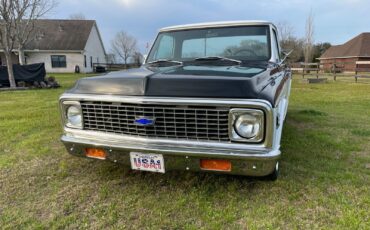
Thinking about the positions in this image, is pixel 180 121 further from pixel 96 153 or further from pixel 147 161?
pixel 96 153

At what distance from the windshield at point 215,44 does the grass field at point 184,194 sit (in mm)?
1503

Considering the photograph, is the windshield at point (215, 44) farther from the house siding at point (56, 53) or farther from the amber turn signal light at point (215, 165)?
the house siding at point (56, 53)

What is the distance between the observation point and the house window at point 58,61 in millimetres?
32094

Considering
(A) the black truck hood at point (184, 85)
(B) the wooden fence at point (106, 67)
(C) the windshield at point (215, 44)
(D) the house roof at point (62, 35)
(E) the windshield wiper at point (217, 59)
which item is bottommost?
(B) the wooden fence at point (106, 67)

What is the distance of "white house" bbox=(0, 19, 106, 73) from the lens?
3164 centimetres

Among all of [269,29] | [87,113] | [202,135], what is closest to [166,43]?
[269,29]

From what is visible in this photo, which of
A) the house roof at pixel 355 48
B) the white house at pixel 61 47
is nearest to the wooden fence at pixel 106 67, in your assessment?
the white house at pixel 61 47

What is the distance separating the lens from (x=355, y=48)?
3600cm

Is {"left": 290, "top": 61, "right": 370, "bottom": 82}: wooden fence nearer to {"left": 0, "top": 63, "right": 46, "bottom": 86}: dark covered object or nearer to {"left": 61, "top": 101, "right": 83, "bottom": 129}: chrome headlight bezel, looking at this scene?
{"left": 0, "top": 63, "right": 46, "bottom": 86}: dark covered object

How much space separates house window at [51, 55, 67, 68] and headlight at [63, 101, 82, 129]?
105 ft

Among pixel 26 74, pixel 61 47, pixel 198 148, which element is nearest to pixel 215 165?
pixel 198 148

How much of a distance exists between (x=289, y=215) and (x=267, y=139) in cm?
76

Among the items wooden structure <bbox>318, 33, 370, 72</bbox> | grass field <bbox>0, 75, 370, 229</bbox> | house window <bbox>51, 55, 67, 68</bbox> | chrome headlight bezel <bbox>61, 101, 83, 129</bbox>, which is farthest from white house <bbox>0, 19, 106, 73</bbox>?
chrome headlight bezel <bbox>61, 101, 83, 129</bbox>

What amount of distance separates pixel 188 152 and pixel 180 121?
28cm
